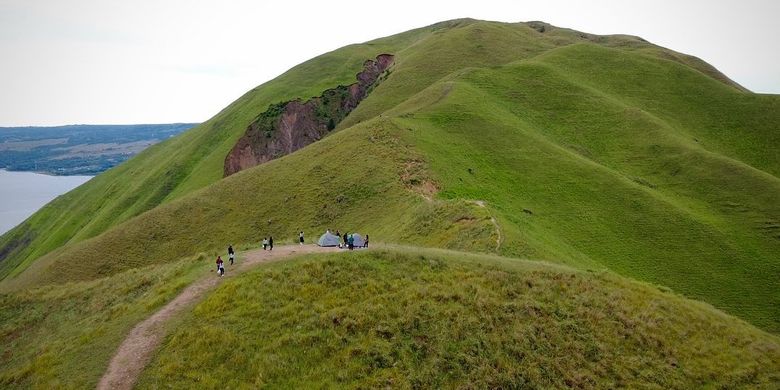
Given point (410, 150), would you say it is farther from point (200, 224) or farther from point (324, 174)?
point (200, 224)

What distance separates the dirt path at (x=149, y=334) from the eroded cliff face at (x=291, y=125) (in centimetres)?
7908

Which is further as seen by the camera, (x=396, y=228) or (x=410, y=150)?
(x=410, y=150)

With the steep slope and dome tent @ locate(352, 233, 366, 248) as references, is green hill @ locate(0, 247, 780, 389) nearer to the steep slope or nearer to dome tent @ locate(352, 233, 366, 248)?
dome tent @ locate(352, 233, 366, 248)

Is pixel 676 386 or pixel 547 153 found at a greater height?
pixel 547 153

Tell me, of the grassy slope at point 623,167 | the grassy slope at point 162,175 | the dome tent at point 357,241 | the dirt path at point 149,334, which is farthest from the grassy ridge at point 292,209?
the grassy slope at point 162,175

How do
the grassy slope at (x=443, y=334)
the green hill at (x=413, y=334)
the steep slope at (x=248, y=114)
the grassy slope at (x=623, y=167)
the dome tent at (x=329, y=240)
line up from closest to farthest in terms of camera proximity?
the grassy slope at (x=443, y=334)
the green hill at (x=413, y=334)
the dome tent at (x=329, y=240)
the grassy slope at (x=623, y=167)
the steep slope at (x=248, y=114)

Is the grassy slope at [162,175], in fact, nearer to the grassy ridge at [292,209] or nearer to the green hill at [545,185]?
the green hill at [545,185]

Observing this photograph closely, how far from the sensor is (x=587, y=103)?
71500mm

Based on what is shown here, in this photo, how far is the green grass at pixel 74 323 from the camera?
19.8m

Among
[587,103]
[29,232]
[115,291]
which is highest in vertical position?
[587,103]

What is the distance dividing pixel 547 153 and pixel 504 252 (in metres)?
28.8

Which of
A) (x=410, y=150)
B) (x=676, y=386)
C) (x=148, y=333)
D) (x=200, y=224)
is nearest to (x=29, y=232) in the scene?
(x=200, y=224)

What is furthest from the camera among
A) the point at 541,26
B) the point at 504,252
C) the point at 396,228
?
the point at 541,26

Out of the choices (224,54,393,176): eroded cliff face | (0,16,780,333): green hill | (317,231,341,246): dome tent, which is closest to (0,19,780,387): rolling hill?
(0,16,780,333): green hill
